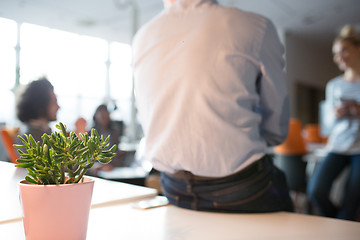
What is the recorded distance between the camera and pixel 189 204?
0.85m

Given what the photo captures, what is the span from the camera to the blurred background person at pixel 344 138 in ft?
6.01

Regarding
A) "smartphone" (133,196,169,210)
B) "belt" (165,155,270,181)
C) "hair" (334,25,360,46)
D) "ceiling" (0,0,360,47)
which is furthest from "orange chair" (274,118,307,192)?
"smartphone" (133,196,169,210)

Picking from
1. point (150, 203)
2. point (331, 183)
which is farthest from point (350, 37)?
point (150, 203)

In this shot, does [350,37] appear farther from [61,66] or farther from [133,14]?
[61,66]

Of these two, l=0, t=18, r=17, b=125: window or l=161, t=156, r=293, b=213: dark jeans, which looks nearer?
l=0, t=18, r=17, b=125: window

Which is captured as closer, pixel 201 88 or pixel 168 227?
pixel 168 227

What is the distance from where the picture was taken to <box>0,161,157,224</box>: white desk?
63 centimetres

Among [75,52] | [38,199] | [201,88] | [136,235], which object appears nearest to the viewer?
[38,199]

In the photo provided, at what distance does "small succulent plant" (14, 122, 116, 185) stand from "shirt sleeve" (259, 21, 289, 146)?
547 mm

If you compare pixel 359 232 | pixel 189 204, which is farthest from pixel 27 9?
pixel 359 232

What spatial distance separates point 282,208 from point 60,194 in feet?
2.03

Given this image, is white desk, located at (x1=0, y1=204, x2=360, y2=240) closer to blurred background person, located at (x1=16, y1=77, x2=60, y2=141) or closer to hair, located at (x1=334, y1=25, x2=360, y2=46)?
blurred background person, located at (x1=16, y1=77, x2=60, y2=141)

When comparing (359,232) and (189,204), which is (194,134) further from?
(359,232)

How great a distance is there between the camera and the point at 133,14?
224cm
